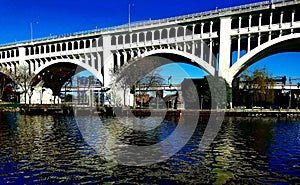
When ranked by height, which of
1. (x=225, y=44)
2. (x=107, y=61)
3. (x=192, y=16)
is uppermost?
(x=192, y=16)

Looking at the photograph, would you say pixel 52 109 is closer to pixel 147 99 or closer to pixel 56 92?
pixel 56 92

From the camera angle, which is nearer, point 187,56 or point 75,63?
point 187,56

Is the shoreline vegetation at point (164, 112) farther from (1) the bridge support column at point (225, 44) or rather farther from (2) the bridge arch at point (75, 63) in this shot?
(2) the bridge arch at point (75, 63)

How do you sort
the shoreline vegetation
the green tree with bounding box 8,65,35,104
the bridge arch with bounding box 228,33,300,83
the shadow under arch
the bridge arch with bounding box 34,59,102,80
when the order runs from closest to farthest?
the shoreline vegetation < the bridge arch with bounding box 228,33,300,83 < the bridge arch with bounding box 34,59,102,80 < the green tree with bounding box 8,65,35,104 < the shadow under arch

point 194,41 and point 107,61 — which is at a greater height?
point 194,41

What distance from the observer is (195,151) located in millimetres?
23547

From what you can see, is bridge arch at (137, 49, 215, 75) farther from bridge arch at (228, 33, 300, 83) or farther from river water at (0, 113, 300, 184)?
river water at (0, 113, 300, 184)

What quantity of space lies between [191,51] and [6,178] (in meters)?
63.9

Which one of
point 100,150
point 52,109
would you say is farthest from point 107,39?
point 100,150

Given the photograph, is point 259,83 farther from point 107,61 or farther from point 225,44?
point 107,61

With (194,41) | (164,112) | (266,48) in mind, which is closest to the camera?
(266,48)

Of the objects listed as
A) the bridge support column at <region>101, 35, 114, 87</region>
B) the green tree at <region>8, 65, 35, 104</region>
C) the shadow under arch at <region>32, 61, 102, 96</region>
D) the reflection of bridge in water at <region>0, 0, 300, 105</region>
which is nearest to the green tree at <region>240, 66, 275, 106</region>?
the reflection of bridge in water at <region>0, 0, 300, 105</region>

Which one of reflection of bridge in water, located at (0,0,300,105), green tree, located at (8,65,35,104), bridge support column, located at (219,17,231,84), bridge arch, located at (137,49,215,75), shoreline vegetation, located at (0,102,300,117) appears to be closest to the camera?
shoreline vegetation, located at (0,102,300,117)

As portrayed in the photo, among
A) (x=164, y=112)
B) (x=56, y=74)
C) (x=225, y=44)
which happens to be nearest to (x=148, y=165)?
(x=164, y=112)
